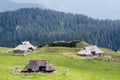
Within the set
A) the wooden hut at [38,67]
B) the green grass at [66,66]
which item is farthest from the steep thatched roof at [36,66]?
the green grass at [66,66]

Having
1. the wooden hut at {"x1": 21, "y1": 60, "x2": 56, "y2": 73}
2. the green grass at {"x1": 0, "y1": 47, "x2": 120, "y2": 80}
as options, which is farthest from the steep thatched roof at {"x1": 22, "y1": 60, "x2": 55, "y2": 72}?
the green grass at {"x1": 0, "y1": 47, "x2": 120, "y2": 80}

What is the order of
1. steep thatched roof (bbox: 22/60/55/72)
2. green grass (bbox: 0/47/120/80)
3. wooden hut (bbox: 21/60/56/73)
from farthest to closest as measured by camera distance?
steep thatched roof (bbox: 22/60/55/72) → wooden hut (bbox: 21/60/56/73) → green grass (bbox: 0/47/120/80)

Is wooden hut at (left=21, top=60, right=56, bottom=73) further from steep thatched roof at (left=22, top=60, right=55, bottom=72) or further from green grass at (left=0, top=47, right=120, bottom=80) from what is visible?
green grass at (left=0, top=47, right=120, bottom=80)

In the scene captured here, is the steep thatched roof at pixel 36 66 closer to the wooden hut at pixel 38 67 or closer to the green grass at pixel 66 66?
the wooden hut at pixel 38 67

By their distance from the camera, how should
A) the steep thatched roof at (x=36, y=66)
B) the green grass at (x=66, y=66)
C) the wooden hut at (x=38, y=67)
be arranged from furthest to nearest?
1. the steep thatched roof at (x=36, y=66)
2. the wooden hut at (x=38, y=67)
3. the green grass at (x=66, y=66)

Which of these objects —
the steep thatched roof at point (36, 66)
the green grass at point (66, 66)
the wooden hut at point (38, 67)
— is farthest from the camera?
the steep thatched roof at point (36, 66)

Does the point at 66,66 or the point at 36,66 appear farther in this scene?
the point at 66,66

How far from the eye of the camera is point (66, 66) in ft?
307

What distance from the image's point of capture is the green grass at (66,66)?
248ft

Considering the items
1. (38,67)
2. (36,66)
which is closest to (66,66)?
(38,67)

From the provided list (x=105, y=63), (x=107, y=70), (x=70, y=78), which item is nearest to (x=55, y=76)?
(x=70, y=78)

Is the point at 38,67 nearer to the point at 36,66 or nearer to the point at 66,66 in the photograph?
the point at 36,66

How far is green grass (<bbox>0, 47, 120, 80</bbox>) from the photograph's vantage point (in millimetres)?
75625

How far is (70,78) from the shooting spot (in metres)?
74.2
